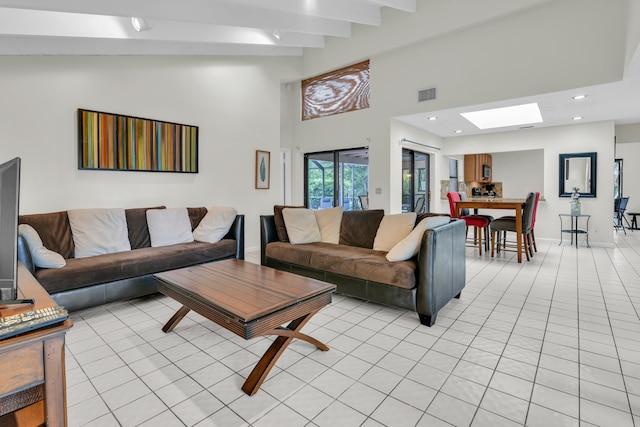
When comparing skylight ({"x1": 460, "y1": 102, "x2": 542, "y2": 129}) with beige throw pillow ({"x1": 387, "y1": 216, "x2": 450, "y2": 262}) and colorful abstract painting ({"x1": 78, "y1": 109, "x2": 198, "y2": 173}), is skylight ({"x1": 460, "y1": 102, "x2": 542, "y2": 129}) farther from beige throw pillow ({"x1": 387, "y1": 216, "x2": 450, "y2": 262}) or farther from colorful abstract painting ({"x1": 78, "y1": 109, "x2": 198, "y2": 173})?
colorful abstract painting ({"x1": 78, "y1": 109, "x2": 198, "y2": 173})

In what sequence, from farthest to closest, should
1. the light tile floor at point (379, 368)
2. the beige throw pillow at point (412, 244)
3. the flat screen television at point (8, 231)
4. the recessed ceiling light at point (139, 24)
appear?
the recessed ceiling light at point (139, 24) < the beige throw pillow at point (412, 244) < the light tile floor at point (379, 368) < the flat screen television at point (8, 231)

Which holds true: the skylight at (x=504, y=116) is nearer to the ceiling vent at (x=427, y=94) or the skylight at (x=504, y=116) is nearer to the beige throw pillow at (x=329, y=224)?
the ceiling vent at (x=427, y=94)

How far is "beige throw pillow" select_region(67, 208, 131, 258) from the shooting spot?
327 centimetres

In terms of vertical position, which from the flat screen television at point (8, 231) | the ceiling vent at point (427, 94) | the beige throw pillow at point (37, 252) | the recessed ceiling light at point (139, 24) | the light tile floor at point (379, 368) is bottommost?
the light tile floor at point (379, 368)

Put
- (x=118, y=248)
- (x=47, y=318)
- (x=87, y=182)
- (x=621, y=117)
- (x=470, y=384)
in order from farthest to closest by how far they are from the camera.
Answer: (x=621, y=117)
(x=87, y=182)
(x=118, y=248)
(x=470, y=384)
(x=47, y=318)

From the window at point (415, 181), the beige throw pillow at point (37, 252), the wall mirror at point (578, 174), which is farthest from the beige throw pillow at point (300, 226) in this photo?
the wall mirror at point (578, 174)

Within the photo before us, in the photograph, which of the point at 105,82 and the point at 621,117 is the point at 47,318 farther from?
the point at 621,117

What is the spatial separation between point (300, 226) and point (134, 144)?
8.03ft

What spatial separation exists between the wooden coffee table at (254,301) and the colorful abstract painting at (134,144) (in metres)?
2.31

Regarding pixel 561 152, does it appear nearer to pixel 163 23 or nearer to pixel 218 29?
pixel 218 29

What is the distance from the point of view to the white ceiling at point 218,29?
10.7ft

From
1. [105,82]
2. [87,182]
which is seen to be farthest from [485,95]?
[87,182]

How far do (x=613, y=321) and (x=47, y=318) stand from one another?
12.3 feet

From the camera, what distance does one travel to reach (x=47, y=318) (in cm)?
92
